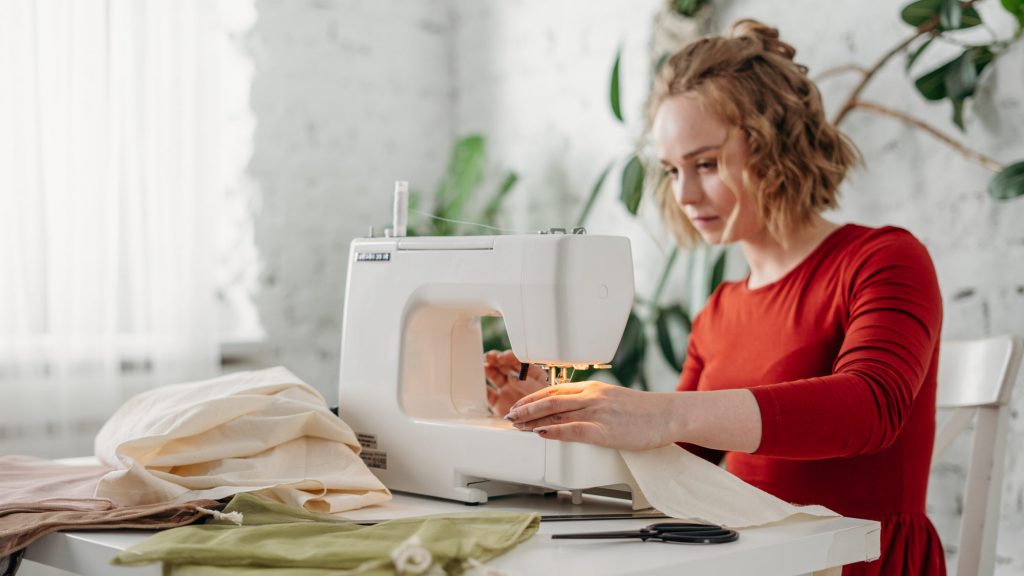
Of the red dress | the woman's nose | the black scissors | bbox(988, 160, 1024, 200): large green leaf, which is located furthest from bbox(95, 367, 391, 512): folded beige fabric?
bbox(988, 160, 1024, 200): large green leaf

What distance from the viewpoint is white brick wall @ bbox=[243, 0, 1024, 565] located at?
8.87ft

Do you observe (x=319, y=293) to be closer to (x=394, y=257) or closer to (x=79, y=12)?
(x=79, y=12)

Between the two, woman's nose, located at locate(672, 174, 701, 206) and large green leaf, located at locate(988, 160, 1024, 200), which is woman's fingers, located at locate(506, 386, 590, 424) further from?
large green leaf, located at locate(988, 160, 1024, 200)

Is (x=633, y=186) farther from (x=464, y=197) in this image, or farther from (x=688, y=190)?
(x=688, y=190)

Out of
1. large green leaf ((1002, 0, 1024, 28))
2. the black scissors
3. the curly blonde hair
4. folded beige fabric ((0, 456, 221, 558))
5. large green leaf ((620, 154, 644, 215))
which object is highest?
large green leaf ((1002, 0, 1024, 28))

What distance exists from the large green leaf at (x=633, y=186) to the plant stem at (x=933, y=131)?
579mm

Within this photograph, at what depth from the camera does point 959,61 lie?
85.4 inches

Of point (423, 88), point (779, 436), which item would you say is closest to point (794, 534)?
point (779, 436)

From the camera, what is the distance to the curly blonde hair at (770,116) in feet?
5.83

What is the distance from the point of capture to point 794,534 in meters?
1.19

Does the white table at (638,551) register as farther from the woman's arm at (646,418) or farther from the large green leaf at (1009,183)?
the large green leaf at (1009,183)

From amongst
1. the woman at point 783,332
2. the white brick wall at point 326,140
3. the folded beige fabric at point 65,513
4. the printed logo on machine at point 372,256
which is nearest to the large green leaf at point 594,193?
the white brick wall at point 326,140

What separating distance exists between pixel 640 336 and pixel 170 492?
73.7 inches

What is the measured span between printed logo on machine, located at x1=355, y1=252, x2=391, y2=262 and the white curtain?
1.51 metres
